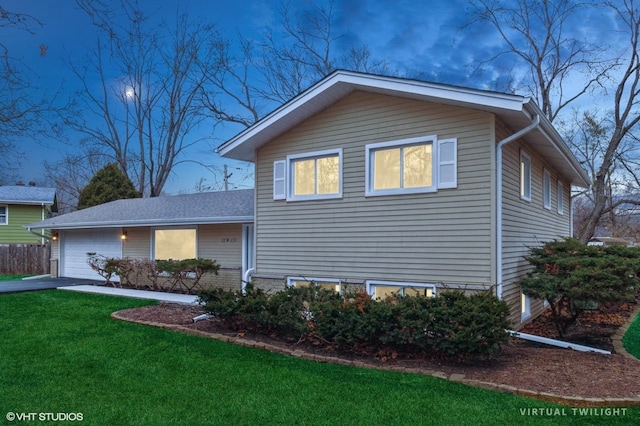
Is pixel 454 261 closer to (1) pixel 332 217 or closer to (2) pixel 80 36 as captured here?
(1) pixel 332 217

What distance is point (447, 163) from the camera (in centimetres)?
765

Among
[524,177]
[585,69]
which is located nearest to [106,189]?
[524,177]

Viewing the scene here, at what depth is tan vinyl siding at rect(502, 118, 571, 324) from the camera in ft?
25.4

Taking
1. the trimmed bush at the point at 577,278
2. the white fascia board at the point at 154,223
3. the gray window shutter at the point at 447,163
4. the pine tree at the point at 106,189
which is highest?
the pine tree at the point at 106,189

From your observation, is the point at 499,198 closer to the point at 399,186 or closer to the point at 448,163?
the point at 448,163

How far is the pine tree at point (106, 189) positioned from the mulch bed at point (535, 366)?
59.7 ft

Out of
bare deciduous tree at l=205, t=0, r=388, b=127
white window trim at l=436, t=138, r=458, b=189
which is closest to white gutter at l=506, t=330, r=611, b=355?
white window trim at l=436, t=138, r=458, b=189

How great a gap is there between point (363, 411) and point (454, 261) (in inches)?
154

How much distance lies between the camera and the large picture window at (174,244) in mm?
13742

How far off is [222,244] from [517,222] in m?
8.09

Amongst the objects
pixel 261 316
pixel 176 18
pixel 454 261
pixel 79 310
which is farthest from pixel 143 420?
pixel 176 18

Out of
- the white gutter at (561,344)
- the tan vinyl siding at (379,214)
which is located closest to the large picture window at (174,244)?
the tan vinyl siding at (379,214)

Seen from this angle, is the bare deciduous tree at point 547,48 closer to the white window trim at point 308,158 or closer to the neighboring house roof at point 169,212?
the neighboring house roof at point 169,212

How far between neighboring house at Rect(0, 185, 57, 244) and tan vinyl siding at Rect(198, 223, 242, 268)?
44.5 feet
